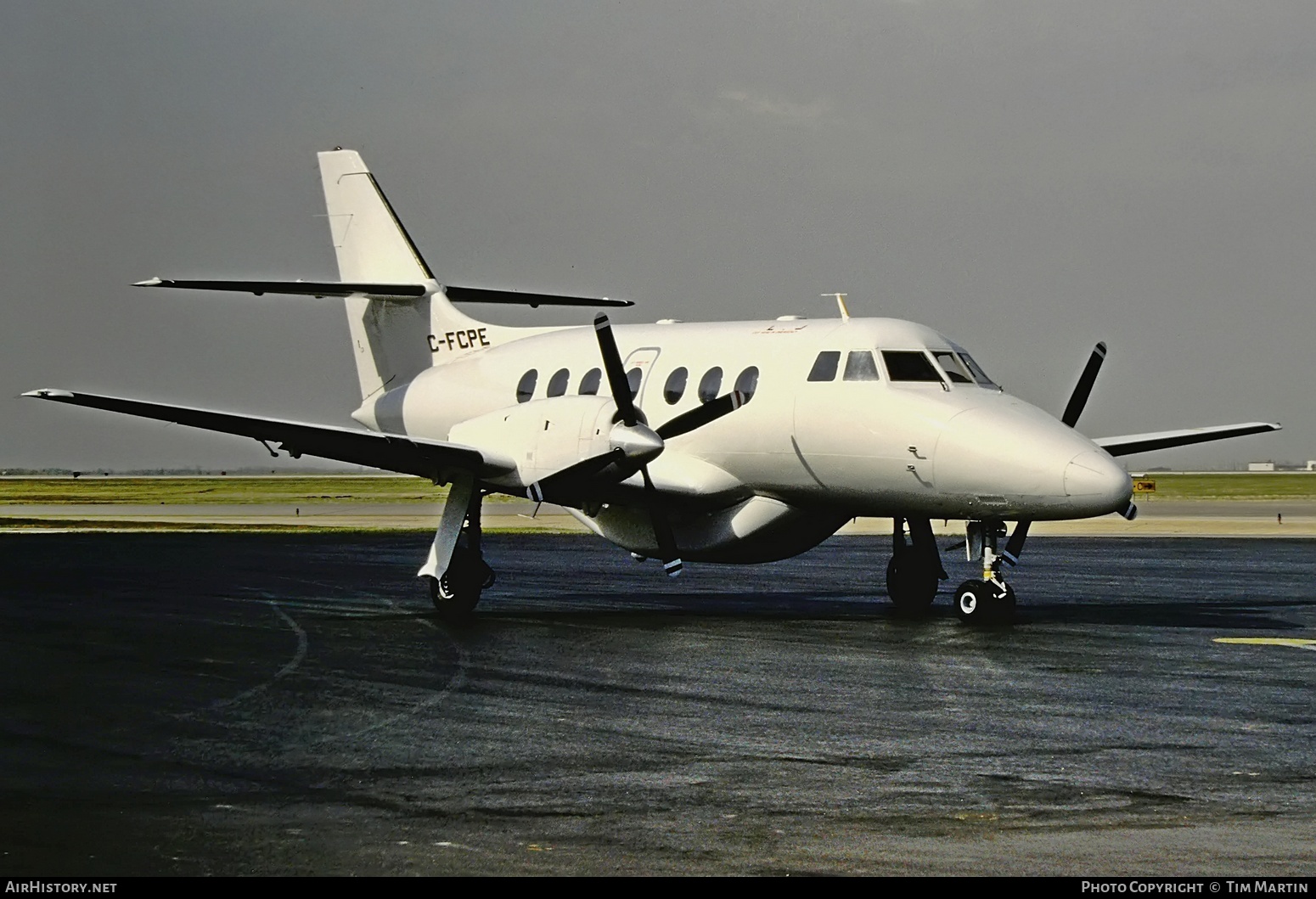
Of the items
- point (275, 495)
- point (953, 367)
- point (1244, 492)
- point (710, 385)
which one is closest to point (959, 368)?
point (953, 367)

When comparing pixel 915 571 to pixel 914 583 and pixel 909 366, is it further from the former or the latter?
pixel 909 366

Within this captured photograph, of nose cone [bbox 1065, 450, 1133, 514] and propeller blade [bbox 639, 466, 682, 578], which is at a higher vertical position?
nose cone [bbox 1065, 450, 1133, 514]

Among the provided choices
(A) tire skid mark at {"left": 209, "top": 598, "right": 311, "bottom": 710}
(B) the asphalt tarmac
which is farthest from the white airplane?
(A) tire skid mark at {"left": 209, "top": 598, "right": 311, "bottom": 710}

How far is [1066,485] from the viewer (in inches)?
720

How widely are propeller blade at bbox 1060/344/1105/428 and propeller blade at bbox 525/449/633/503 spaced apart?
6418mm

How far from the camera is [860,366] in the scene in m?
20.5

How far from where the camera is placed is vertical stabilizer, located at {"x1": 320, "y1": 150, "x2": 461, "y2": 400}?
2628 centimetres

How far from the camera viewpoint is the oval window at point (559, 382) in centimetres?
2348

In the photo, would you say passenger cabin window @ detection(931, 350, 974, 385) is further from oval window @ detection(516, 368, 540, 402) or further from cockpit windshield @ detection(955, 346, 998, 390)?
oval window @ detection(516, 368, 540, 402)

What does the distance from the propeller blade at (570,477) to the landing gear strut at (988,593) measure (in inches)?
180

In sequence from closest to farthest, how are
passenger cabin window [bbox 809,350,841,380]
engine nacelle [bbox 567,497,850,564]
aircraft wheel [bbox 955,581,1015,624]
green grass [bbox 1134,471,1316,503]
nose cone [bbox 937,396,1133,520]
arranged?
1. nose cone [bbox 937,396,1133,520]
2. aircraft wheel [bbox 955,581,1015,624]
3. passenger cabin window [bbox 809,350,841,380]
4. engine nacelle [bbox 567,497,850,564]
5. green grass [bbox 1134,471,1316,503]
